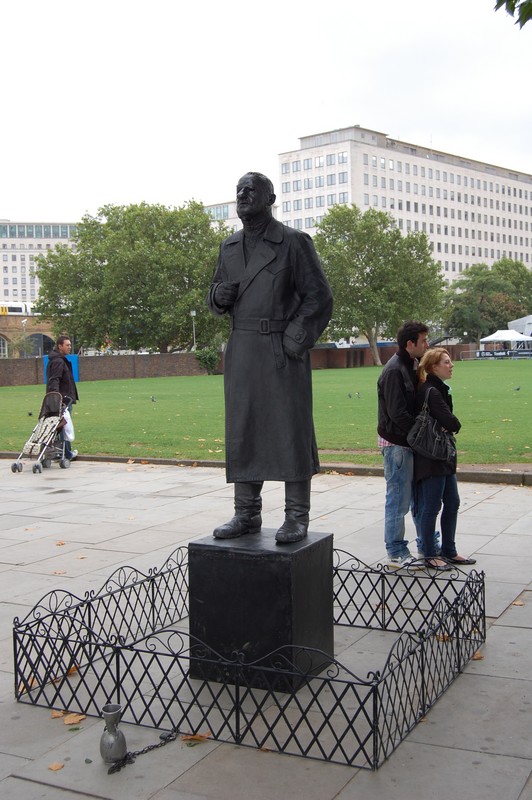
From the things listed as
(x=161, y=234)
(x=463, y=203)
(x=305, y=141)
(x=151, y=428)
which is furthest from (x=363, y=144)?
(x=151, y=428)

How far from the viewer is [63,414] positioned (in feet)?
48.8

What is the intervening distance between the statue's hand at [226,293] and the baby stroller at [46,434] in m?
10.1

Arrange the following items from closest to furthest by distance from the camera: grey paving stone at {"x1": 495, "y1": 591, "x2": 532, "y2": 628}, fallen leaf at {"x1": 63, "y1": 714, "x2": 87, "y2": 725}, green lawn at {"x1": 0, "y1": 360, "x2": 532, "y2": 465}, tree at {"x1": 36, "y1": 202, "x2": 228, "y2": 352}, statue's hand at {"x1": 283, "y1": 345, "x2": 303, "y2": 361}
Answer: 1. fallen leaf at {"x1": 63, "y1": 714, "x2": 87, "y2": 725}
2. statue's hand at {"x1": 283, "y1": 345, "x2": 303, "y2": 361}
3. grey paving stone at {"x1": 495, "y1": 591, "x2": 532, "y2": 628}
4. green lawn at {"x1": 0, "y1": 360, "x2": 532, "y2": 465}
5. tree at {"x1": 36, "y1": 202, "x2": 228, "y2": 352}

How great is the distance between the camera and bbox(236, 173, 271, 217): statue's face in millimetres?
4898

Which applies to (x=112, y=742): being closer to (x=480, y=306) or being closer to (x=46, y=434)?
(x=46, y=434)

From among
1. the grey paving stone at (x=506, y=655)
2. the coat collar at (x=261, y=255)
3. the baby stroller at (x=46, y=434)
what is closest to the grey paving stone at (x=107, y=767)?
the grey paving stone at (x=506, y=655)

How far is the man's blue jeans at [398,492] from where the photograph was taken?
24.1 ft

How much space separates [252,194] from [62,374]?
10667 mm

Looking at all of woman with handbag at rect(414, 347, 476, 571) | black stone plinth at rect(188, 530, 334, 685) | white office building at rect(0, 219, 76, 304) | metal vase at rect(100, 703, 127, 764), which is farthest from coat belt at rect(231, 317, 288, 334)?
white office building at rect(0, 219, 76, 304)

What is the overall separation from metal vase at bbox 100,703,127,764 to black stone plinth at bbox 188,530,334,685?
0.76 m

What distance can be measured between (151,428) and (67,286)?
162 ft

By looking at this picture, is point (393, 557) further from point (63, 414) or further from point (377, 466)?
point (63, 414)

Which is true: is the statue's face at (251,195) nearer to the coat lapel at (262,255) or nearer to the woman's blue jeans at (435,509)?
Result: the coat lapel at (262,255)

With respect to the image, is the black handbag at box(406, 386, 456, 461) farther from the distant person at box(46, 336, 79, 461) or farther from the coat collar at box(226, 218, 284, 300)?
the distant person at box(46, 336, 79, 461)
